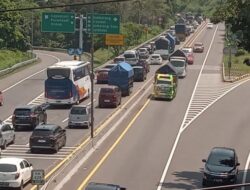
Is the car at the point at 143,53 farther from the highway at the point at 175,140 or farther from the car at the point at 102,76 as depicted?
the car at the point at 102,76

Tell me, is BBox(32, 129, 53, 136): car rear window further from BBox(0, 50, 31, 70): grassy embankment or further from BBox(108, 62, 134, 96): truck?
BBox(0, 50, 31, 70): grassy embankment

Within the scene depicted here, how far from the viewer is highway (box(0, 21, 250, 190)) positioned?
35875 millimetres

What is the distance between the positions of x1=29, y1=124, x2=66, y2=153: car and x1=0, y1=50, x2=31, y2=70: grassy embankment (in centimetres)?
4338

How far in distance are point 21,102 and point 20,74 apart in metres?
21.0

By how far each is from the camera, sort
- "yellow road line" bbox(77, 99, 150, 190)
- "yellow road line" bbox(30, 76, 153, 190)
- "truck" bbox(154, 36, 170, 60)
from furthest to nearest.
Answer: "truck" bbox(154, 36, 170, 60), "yellow road line" bbox(30, 76, 153, 190), "yellow road line" bbox(77, 99, 150, 190)

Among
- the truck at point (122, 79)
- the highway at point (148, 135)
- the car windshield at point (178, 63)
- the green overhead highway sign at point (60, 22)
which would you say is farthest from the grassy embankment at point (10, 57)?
the truck at point (122, 79)

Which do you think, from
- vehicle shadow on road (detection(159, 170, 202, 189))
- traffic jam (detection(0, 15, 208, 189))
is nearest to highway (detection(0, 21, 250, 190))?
vehicle shadow on road (detection(159, 170, 202, 189))

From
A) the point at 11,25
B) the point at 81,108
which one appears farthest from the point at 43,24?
the point at 11,25

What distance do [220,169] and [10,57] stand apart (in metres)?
68.0

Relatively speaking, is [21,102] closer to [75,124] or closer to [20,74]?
[75,124]

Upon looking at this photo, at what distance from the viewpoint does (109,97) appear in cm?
5794

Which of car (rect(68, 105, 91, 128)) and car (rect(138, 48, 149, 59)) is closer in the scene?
car (rect(68, 105, 91, 128))

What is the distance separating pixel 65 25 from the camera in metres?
66.9

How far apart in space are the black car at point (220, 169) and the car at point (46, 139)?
1004 centimetres
